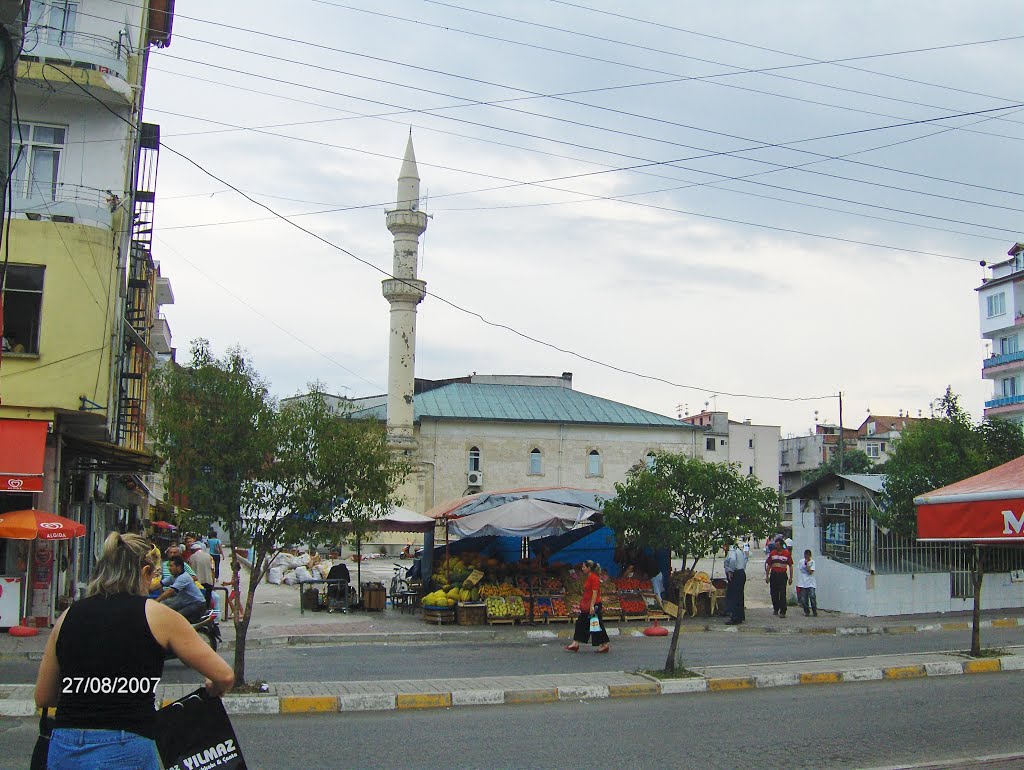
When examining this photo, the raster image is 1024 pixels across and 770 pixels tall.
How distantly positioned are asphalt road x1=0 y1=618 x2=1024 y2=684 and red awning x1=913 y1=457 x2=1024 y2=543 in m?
7.72

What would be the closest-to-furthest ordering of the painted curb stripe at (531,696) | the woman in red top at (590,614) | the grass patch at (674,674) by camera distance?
1. the painted curb stripe at (531,696)
2. the grass patch at (674,674)
3. the woman in red top at (590,614)

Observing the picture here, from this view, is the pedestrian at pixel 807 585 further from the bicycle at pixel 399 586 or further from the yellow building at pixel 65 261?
the yellow building at pixel 65 261

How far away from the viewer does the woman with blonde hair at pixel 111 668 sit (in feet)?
13.4

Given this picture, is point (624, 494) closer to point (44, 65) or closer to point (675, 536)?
point (675, 536)

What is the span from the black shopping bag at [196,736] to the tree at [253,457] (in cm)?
826

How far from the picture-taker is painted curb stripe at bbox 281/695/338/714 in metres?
11.2

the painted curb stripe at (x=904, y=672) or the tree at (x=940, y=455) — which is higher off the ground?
the tree at (x=940, y=455)

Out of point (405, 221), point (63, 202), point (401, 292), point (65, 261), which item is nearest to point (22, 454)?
point (65, 261)

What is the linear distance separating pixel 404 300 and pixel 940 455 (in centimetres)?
3890

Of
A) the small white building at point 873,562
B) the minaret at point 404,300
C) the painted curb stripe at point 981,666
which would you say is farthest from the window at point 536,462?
the painted curb stripe at point 981,666

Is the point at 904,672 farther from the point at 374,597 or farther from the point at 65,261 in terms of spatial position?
the point at 65,261

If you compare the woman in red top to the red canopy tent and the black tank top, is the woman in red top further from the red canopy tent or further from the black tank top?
the black tank top

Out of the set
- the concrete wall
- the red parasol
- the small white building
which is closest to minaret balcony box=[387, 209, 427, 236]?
the concrete wall

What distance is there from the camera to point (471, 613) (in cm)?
2166
